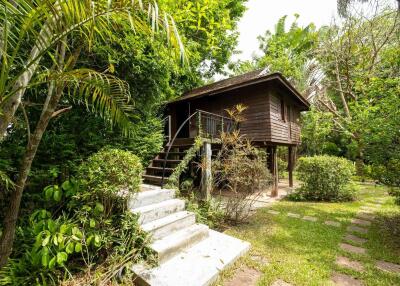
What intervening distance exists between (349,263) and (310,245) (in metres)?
0.70

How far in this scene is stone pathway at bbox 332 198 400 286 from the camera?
3086 mm

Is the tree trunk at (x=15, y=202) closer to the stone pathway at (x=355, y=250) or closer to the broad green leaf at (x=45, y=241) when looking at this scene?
the broad green leaf at (x=45, y=241)

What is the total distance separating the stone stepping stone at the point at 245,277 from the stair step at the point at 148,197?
1.92 m

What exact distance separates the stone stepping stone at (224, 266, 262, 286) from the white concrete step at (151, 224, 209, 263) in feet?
2.97

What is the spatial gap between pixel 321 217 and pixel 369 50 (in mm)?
11536

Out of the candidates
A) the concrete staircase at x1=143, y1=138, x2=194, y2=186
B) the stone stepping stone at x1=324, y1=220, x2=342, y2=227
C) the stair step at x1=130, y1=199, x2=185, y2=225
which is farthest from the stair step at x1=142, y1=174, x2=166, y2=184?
the stone stepping stone at x1=324, y1=220, x2=342, y2=227

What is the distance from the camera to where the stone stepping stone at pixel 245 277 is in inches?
116

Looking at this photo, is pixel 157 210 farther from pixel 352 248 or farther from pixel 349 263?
pixel 352 248

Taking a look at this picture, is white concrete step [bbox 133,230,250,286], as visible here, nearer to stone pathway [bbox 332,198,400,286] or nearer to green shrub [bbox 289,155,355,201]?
stone pathway [bbox 332,198,400,286]

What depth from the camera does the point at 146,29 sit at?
2.27m

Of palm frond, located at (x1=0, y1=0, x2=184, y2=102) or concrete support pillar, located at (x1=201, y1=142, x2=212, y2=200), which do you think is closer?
palm frond, located at (x1=0, y1=0, x2=184, y2=102)

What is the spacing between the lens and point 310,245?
4.15 meters

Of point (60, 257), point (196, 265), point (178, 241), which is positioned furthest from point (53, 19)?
point (196, 265)

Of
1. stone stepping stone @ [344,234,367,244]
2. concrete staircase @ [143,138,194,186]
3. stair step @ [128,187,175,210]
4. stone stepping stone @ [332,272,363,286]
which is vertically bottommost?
stone stepping stone @ [332,272,363,286]
